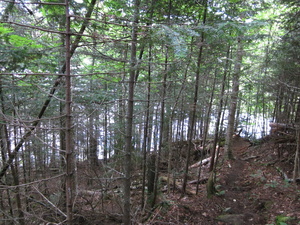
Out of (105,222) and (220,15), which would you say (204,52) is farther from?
(105,222)

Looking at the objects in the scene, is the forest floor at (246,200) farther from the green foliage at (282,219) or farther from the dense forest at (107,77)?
the dense forest at (107,77)

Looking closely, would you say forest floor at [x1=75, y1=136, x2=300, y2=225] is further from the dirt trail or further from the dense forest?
the dense forest

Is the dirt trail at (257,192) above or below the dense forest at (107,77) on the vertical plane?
below

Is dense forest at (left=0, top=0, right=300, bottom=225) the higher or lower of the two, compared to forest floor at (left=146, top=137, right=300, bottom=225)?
higher

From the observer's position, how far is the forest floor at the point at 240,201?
18.4 ft

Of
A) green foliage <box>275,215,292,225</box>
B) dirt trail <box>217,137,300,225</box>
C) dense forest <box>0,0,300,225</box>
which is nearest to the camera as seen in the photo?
dense forest <box>0,0,300,225</box>

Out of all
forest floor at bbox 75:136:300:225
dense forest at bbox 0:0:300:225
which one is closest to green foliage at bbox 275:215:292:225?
forest floor at bbox 75:136:300:225

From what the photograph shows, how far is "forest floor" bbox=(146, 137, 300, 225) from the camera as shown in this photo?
559 cm

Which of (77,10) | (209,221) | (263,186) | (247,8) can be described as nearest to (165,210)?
(209,221)

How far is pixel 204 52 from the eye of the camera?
19.2 feet

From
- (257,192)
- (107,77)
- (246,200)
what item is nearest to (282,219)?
(246,200)

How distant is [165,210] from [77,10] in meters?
6.30

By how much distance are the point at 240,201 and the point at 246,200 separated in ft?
0.72

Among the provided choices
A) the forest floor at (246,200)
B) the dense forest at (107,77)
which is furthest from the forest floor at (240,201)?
the dense forest at (107,77)
